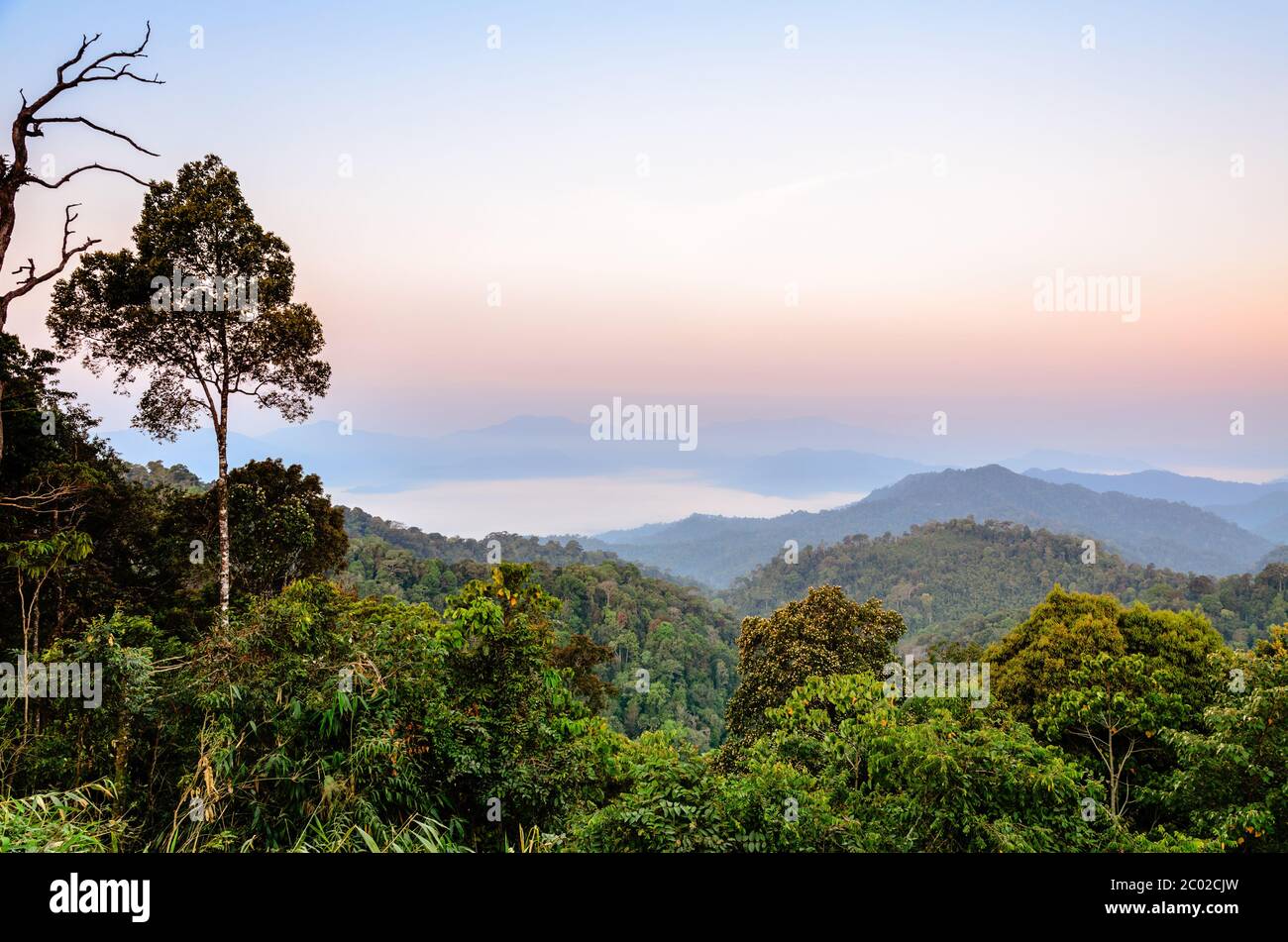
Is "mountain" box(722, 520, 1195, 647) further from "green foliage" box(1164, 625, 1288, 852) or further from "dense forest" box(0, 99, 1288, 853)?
"green foliage" box(1164, 625, 1288, 852)

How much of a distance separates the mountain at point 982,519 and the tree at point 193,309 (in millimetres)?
135235

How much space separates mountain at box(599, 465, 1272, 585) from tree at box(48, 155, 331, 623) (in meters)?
135

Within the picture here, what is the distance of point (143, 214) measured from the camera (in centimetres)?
1066

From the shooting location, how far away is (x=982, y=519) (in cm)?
16175

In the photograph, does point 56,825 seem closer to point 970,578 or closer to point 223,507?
point 223,507

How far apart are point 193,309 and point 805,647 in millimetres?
12198

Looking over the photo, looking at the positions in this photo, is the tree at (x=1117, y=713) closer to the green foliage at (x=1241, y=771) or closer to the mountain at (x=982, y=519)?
the green foliage at (x=1241, y=771)

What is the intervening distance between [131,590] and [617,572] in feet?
132

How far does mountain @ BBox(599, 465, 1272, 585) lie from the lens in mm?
147250

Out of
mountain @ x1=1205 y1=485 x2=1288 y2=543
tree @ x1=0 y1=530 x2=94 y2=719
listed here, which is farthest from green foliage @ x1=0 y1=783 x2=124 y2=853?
mountain @ x1=1205 y1=485 x2=1288 y2=543
